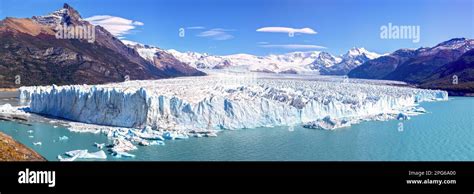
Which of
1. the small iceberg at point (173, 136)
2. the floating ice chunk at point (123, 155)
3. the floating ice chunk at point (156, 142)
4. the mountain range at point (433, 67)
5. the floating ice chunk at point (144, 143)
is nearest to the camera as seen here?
the floating ice chunk at point (123, 155)

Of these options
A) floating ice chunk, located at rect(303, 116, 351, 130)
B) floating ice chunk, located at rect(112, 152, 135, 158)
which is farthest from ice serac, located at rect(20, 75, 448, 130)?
floating ice chunk, located at rect(112, 152, 135, 158)

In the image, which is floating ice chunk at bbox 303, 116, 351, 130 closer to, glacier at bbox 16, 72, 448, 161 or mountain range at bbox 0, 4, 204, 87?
glacier at bbox 16, 72, 448, 161

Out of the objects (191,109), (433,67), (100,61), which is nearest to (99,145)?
(191,109)

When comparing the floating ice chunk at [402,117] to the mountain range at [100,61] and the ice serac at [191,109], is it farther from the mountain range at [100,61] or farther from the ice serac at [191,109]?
the mountain range at [100,61]

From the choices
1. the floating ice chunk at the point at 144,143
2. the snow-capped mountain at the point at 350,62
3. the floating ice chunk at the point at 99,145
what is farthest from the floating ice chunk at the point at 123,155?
the snow-capped mountain at the point at 350,62

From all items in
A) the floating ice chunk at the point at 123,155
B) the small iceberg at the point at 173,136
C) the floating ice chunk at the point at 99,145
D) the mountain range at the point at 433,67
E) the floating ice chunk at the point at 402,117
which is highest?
the mountain range at the point at 433,67
